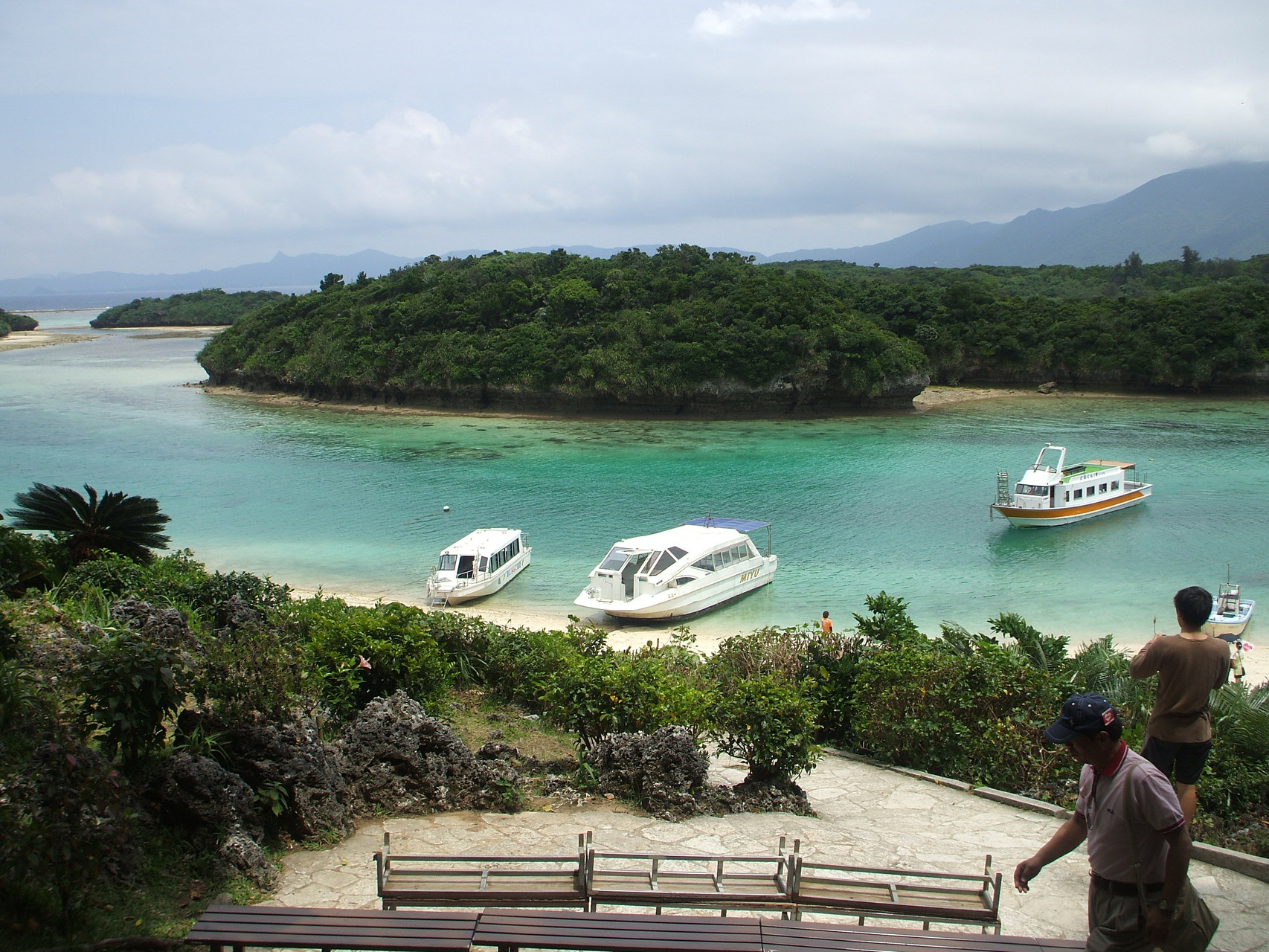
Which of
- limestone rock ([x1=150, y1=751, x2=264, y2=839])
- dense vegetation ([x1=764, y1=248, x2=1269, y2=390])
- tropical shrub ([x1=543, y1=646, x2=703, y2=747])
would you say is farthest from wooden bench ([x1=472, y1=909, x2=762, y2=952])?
dense vegetation ([x1=764, y1=248, x2=1269, y2=390])

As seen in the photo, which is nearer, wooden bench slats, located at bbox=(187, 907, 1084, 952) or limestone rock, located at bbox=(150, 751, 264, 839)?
wooden bench slats, located at bbox=(187, 907, 1084, 952)

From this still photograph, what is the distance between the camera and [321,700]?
880 centimetres

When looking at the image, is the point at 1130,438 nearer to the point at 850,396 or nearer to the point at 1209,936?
→ the point at 850,396

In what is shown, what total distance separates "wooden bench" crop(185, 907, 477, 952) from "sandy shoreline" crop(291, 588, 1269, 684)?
1301cm

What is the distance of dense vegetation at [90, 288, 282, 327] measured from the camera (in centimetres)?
14238

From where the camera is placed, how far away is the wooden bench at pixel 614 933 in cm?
458

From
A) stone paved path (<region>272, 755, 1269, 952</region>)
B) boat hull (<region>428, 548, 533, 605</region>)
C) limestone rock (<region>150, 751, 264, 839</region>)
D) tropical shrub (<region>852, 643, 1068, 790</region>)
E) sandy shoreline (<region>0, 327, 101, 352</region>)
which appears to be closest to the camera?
stone paved path (<region>272, 755, 1269, 952</region>)

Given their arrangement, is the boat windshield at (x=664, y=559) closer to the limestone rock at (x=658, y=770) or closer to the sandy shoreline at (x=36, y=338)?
the limestone rock at (x=658, y=770)

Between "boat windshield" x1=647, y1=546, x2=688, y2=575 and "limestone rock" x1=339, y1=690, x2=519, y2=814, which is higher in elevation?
"limestone rock" x1=339, y1=690, x2=519, y2=814

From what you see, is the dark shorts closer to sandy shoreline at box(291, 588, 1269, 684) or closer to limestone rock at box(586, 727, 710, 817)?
limestone rock at box(586, 727, 710, 817)

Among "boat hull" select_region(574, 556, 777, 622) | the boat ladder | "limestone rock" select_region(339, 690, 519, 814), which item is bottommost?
"boat hull" select_region(574, 556, 777, 622)

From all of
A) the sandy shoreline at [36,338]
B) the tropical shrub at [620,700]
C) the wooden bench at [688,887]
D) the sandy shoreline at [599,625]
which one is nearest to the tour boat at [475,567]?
the sandy shoreline at [599,625]

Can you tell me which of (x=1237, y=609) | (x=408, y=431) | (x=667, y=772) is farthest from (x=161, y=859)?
(x=408, y=431)

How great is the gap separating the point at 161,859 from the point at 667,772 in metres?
3.95
